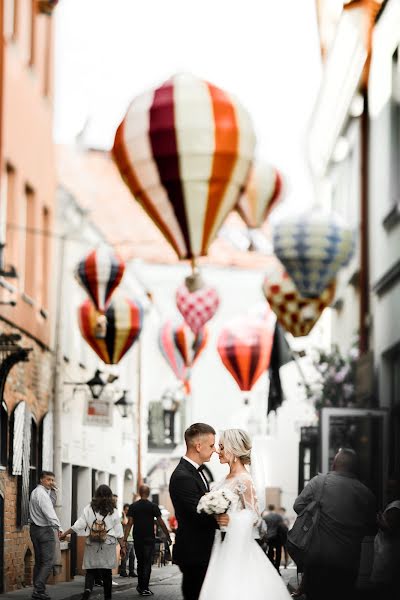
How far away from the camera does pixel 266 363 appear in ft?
84.1

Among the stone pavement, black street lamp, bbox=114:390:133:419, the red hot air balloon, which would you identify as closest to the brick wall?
the stone pavement

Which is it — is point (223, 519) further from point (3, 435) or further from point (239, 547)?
point (3, 435)

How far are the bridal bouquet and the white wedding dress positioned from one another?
0.18m

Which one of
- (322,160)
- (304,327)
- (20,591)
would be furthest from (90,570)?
(322,160)

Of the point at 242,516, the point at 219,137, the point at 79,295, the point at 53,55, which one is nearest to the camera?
the point at 242,516

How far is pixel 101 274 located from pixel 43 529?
419 cm

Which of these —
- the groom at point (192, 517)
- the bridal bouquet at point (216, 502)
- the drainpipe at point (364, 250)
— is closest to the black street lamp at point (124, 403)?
the drainpipe at point (364, 250)

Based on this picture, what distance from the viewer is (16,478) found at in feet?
64.6

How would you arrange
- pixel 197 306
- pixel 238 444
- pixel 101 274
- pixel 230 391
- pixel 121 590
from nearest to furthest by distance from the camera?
1. pixel 238 444
2. pixel 101 274
3. pixel 121 590
4. pixel 197 306
5. pixel 230 391

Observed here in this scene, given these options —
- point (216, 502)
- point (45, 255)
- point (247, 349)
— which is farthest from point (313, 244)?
point (45, 255)

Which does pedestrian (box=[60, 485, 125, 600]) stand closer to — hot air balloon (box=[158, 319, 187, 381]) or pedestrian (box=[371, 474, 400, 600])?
pedestrian (box=[371, 474, 400, 600])

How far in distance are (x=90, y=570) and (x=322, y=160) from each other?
14.1 meters

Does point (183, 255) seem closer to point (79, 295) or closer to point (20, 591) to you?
point (20, 591)

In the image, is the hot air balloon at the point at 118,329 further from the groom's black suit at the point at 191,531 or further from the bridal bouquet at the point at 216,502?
the bridal bouquet at the point at 216,502
